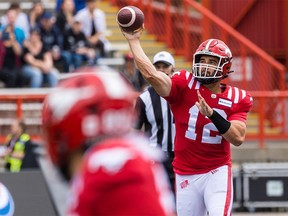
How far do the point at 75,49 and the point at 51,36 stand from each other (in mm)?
550

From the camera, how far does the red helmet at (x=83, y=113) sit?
2852 millimetres

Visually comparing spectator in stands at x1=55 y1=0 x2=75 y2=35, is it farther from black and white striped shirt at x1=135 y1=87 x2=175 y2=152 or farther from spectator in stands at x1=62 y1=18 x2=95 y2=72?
black and white striped shirt at x1=135 y1=87 x2=175 y2=152

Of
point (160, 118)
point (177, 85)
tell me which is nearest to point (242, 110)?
point (177, 85)

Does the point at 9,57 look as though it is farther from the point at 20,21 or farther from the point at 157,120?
the point at 157,120

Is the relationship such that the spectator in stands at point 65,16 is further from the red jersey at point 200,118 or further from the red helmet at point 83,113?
the red helmet at point 83,113


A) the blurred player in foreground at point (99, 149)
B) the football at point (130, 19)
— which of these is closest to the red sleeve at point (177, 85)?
the football at point (130, 19)

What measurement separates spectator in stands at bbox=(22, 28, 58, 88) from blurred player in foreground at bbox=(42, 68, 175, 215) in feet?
41.2

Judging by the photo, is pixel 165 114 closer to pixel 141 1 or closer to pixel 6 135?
pixel 6 135

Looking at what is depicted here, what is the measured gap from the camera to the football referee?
353 inches

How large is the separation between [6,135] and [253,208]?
13.3 feet

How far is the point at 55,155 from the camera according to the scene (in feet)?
9.51

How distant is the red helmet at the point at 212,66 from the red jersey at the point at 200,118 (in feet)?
0.38

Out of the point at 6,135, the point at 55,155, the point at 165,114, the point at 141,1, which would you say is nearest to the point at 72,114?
the point at 55,155

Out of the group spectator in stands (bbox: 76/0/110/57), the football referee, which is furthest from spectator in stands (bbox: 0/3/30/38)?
the football referee
